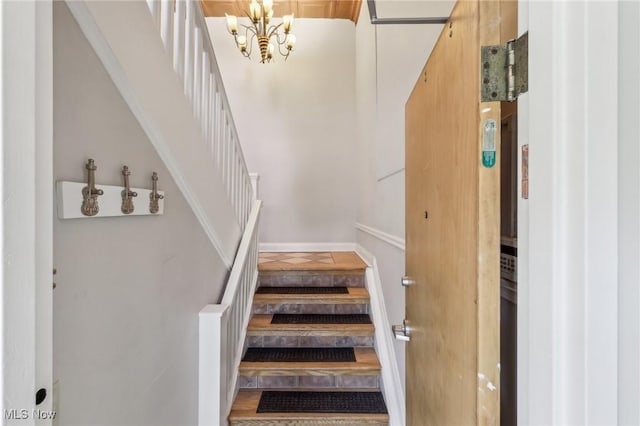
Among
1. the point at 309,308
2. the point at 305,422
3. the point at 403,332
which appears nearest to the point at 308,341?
the point at 309,308

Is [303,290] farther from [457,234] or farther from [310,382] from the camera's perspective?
[457,234]

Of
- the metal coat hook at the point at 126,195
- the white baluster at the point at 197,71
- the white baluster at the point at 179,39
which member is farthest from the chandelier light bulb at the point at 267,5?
the metal coat hook at the point at 126,195

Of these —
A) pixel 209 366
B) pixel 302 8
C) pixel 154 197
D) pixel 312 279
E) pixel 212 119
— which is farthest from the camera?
pixel 302 8

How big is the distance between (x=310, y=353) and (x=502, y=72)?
192 cm

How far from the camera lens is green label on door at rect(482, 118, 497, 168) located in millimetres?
555

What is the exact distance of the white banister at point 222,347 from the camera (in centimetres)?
147

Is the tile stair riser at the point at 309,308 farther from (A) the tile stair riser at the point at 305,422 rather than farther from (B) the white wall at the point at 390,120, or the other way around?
(A) the tile stair riser at the point at 305,422

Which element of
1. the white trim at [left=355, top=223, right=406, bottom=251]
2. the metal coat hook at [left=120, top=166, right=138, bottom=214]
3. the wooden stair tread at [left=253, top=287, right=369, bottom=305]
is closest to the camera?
the metal coat hook at [left=120, top=166, right=138, bottom=214]

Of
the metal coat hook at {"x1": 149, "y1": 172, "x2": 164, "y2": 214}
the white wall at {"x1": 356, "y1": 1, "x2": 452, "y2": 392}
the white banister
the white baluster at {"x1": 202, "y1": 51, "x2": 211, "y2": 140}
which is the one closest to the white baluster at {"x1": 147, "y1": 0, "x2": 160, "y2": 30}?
the white baluster at {"x1": 202, "y1": 51, "x2": 211, "y2": 140}

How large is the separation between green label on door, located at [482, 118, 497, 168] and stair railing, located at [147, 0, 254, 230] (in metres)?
1.11

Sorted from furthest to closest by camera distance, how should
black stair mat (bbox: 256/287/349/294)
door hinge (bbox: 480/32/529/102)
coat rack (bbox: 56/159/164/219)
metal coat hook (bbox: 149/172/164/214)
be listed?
1. black stair mat (bbox: 256/287/349/294)
2. metal coat hook (bbox: 149/172/164/214)
3. coat rack (bbox: 56/159/164/219)
4. door hinge (bbox: 480/32/529/102)

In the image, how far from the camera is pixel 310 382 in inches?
74.8

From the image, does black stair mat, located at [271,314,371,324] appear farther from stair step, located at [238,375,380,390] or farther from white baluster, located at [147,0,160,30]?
white baluster, located at [147,0,160,30]
